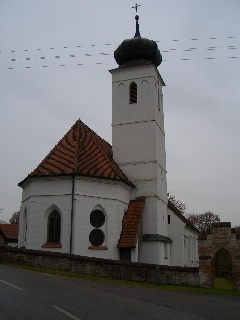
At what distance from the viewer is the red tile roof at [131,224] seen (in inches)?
903

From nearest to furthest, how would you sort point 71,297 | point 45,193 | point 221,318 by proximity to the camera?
point 221,318 → point 71,297 → point 45,193

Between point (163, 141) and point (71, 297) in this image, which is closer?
point (71, 297)

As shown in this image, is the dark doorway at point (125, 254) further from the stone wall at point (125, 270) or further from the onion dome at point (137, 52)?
the onion dome at point (137, 52)

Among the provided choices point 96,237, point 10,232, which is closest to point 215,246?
point 96,237

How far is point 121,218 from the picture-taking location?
24.1m

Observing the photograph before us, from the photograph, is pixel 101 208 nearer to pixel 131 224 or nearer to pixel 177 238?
pixel 131 224

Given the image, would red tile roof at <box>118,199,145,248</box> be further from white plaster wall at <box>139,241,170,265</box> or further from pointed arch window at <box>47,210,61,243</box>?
pointed arch window at <box>47,210,61,243</box>

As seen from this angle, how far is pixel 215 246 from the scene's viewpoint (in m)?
18.6

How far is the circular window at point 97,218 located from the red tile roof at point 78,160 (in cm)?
219

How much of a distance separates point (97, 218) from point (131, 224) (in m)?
2.11

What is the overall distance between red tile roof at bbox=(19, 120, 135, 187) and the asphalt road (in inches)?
408

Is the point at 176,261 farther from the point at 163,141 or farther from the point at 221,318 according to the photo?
the point at 221,318

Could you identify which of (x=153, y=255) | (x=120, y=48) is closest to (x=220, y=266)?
(x=153, y=255)

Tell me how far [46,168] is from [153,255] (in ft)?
27.8
